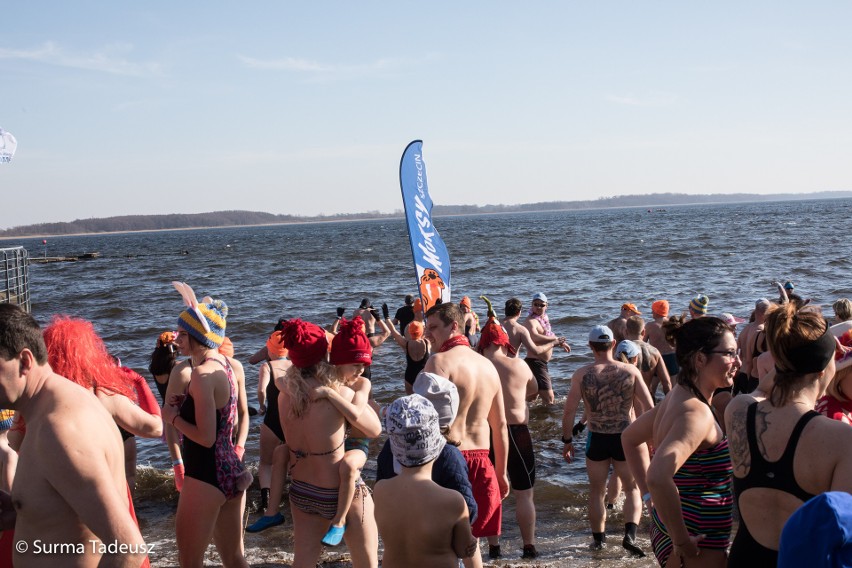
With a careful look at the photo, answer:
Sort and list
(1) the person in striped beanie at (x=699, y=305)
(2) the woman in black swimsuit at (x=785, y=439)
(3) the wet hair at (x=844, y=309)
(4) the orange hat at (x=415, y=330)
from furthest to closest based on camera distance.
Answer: (1) the person in striped beanie at (x=699, y=305) < (4) the orange hat at (x=415, y=330) < (3) the wet hair at (x=844, y=309) < (2) the woman in black swimsuit at (x=785, y=439)

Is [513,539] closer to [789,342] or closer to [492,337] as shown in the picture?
[492,337]

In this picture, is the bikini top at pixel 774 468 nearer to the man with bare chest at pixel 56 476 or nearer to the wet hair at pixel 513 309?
the man with bare chest at pixel 56 476

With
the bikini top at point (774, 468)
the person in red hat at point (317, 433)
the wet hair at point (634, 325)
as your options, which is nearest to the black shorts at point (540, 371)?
the wet hair at point (634, 325)

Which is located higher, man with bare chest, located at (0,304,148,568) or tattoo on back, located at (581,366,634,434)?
man with bare chest, located at (0,304,148,568)

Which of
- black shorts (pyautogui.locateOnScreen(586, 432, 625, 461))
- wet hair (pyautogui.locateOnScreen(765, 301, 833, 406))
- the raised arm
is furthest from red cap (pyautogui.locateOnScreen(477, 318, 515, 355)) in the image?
wet hair (pyautogui.locateOnScreen(765, 301, 833, 406))

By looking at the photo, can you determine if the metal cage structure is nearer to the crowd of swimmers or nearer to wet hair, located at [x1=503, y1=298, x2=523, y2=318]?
the crowd of swimmers

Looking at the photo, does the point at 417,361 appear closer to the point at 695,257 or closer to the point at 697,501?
the point at 697,501

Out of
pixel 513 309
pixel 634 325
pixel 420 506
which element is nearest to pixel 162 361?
pixel 513 309

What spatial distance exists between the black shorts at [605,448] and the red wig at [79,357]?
3.73 m

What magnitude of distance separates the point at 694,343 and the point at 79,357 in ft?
8.50

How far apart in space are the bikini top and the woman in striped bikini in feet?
1.32

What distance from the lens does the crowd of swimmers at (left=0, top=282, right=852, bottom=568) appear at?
7.33ft

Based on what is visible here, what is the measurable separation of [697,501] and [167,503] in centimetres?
563

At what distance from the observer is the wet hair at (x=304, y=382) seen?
3824mm
